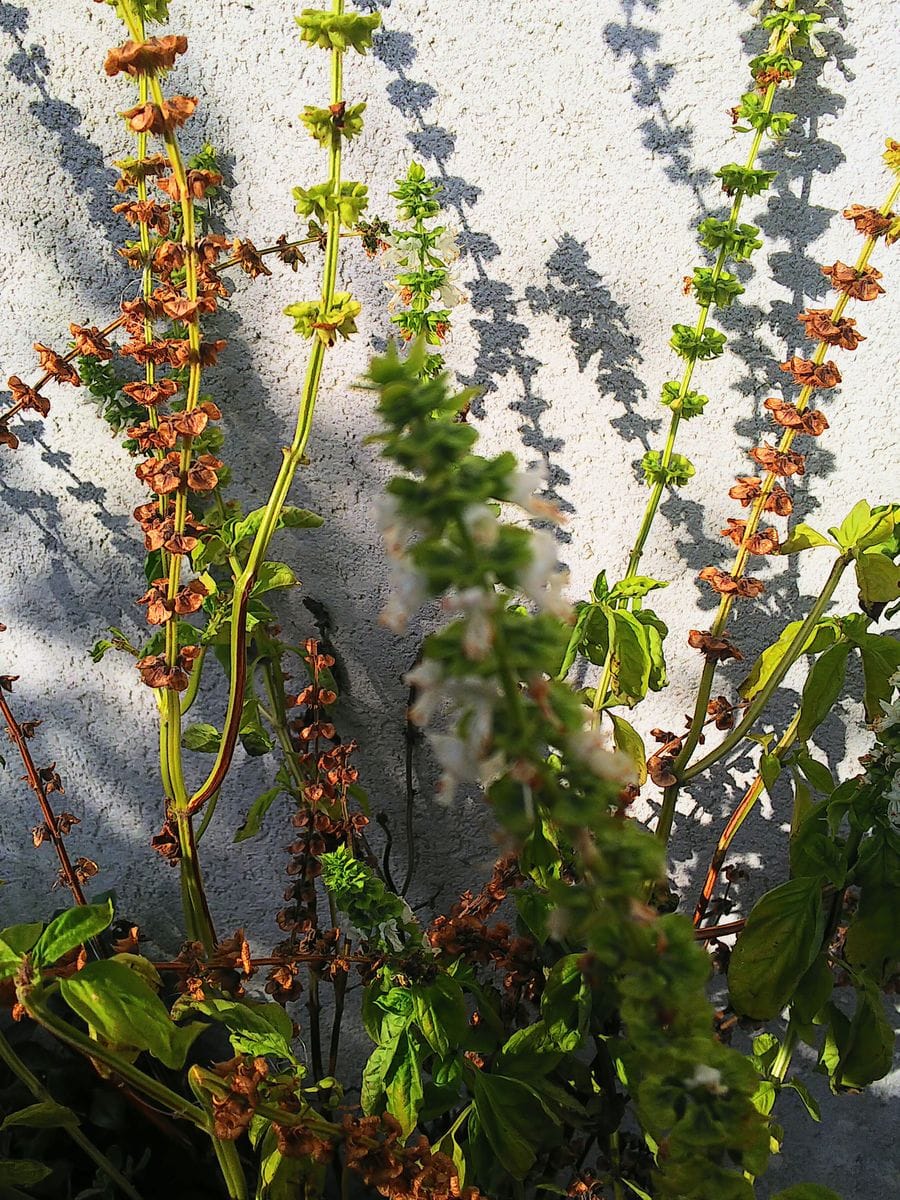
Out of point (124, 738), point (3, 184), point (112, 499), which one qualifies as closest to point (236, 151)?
point (3, 184)

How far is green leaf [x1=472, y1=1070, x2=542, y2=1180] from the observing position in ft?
3.00

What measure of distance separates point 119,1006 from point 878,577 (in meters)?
0.75

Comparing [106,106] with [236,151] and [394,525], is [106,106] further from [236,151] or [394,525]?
[394,525]

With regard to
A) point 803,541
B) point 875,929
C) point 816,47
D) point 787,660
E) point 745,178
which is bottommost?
point 875,929

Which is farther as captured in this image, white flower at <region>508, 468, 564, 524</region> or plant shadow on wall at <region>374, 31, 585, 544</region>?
plant shadow on wall at <region>374, 31, 585, 544</region>

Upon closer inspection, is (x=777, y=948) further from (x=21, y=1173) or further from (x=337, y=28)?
(x=337, y=28)

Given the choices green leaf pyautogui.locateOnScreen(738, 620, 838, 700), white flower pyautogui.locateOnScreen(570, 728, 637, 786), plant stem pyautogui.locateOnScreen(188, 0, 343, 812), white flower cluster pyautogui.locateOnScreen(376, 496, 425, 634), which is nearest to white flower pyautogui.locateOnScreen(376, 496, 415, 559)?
white flower cluster pyautogui.locateOnScreen(376, 496, 425, 634)

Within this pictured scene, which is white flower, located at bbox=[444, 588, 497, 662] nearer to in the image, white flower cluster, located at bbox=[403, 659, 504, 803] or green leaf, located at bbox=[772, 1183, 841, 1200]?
white flower cluster, located at bbox=[403, 659, 504, 803]

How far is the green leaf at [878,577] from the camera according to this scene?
36.4 inches

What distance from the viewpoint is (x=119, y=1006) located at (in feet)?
2.38

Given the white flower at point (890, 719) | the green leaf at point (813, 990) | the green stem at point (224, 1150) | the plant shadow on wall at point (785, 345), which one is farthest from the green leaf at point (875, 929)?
the green stem at point (224, 1150)

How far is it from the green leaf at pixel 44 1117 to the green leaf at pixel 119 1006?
188mm

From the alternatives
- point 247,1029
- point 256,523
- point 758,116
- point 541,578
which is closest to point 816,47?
point 758,116

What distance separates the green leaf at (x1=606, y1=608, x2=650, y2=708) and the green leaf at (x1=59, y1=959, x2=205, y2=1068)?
512mm
